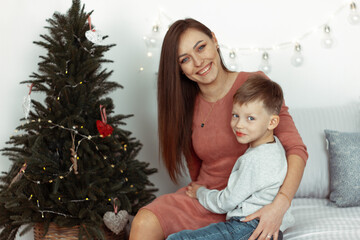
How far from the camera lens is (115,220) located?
1.84 m

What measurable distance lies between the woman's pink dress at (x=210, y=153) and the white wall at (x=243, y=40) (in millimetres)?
737

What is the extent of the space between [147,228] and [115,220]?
305mm

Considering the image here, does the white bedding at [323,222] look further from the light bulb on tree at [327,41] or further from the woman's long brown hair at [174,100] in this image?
the light bulb on tree at [327,41]

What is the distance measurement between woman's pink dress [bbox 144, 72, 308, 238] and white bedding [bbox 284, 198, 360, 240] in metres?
0.30

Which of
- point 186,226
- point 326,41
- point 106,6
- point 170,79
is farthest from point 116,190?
point 326,41

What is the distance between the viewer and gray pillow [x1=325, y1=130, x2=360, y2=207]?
Answer: 1929mm

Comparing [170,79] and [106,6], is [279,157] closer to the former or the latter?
[170,79]

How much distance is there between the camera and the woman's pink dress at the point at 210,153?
64.5 inches

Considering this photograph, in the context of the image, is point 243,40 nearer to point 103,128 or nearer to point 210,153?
point 210,153

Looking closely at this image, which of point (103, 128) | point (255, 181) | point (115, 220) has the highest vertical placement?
point (103, 128)

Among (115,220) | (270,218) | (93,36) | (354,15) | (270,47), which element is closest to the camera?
(270,218)

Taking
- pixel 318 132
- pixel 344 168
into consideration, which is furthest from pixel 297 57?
pixel 344 168

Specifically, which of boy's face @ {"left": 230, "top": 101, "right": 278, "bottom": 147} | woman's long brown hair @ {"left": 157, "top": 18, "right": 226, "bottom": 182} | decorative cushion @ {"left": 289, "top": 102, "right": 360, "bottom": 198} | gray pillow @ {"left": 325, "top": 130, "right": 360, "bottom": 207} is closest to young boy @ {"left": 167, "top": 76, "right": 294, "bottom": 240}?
boy's face @ {"left": 230, "top": 101, "right": 278, "bottom": 147}

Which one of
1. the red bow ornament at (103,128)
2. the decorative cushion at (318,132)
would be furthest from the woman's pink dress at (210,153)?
the decorative cushion at (318,132)
